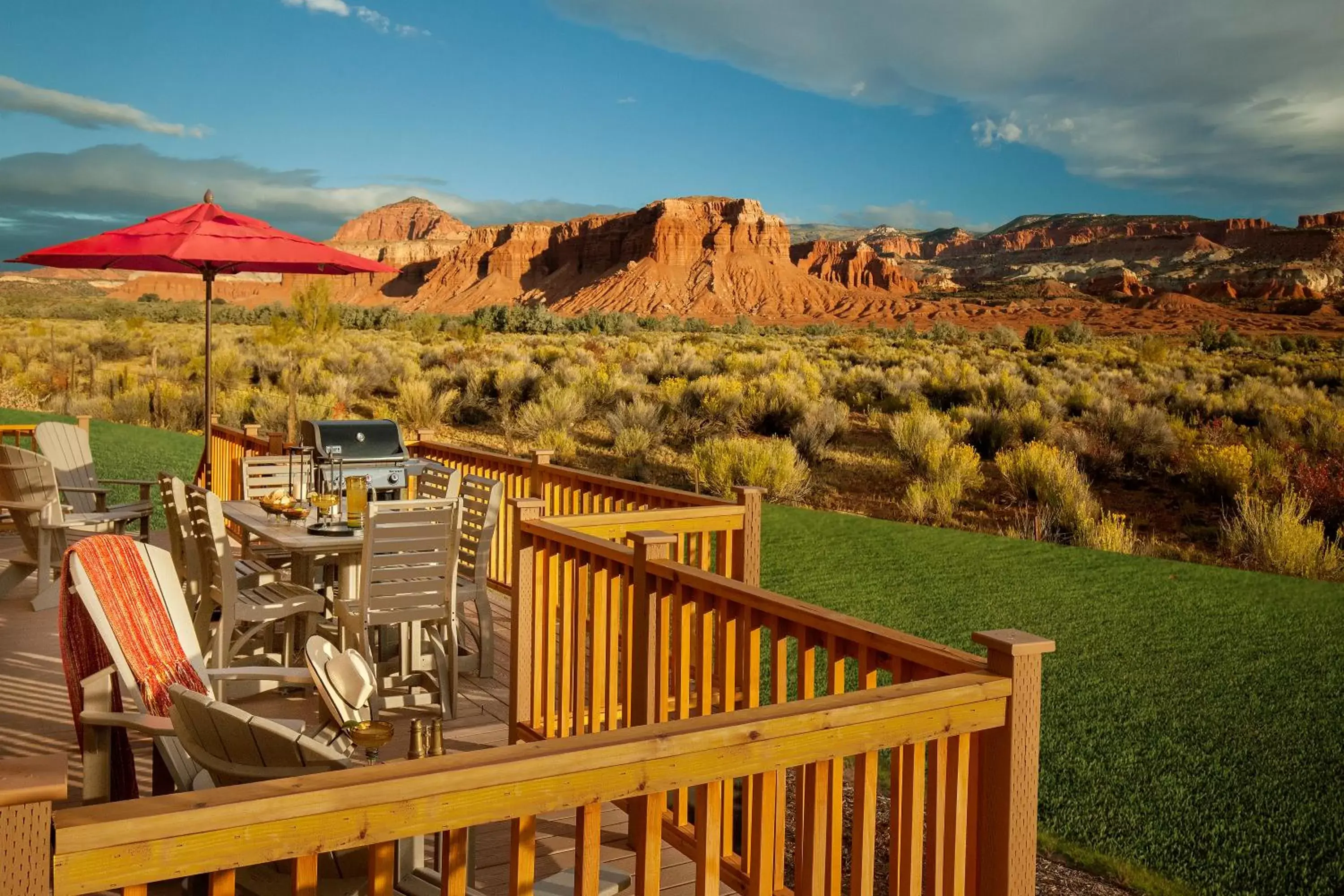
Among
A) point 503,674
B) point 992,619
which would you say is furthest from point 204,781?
point 992,619

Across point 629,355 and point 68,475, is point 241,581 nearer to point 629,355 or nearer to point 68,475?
point 68,475

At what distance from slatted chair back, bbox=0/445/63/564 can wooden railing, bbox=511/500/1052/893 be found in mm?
3660

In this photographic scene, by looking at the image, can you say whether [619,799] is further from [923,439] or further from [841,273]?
[841,273]

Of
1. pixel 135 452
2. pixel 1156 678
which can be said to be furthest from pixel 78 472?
pixel 1156 678

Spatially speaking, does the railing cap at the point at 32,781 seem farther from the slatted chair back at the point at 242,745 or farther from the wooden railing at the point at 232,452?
the wooden railing at the point at 232,452

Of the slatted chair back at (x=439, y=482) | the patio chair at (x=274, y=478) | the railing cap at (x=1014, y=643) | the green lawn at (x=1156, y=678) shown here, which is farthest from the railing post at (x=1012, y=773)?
the patio chair at (x=274, y=478)

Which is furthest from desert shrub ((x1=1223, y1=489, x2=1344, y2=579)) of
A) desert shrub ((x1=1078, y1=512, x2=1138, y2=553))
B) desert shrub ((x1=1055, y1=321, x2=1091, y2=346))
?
desert shrub ((x1=1055, y1=321, x2=1091, y2=346))

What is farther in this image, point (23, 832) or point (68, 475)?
point (68, 475)

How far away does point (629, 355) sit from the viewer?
85.6 feet

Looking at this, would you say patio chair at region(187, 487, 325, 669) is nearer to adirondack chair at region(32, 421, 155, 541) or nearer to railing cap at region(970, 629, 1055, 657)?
adirondack chair at region(32, 421, 155, 541)

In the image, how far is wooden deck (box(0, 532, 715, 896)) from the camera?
10.5ft

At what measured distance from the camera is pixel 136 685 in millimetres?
2645

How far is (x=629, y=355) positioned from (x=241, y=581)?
21.1 meters

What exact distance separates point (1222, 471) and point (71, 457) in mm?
11966
